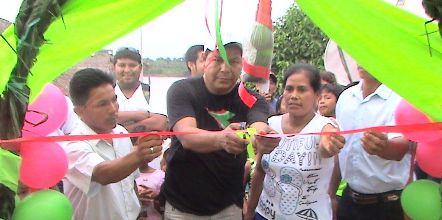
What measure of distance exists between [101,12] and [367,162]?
179 centimetres

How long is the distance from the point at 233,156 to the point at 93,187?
82 centimetres

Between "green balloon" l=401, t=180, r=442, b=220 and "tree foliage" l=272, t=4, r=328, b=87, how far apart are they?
5582 mm

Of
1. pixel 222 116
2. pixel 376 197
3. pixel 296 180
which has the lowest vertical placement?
pixel 376 197

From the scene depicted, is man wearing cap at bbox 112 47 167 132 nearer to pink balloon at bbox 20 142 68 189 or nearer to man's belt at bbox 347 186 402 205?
man's belt at bbox 347 186 402 205

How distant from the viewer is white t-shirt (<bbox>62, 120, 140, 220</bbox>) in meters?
2.25

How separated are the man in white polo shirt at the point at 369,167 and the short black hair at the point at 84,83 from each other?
4.80ft

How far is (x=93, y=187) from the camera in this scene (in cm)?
231

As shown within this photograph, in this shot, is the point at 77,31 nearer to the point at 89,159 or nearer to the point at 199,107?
the point at 89,159

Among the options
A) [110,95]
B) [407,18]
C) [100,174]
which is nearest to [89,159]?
[100,174]

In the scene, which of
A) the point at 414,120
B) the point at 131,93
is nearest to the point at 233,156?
the point at 414,120

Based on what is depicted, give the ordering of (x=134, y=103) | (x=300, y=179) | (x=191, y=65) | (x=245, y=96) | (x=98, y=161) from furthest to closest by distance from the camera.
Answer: (x=191, y=65)
(x=134, y=103)
(x=300, y=179)
(x=245, y=96)
(x=98, y=161)

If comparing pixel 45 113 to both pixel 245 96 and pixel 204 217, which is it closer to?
pixel 245 96

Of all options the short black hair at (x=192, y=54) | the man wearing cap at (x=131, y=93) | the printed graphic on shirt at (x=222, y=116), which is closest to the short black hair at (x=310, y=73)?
the printed graphic on shirt at (x=222, y=116)

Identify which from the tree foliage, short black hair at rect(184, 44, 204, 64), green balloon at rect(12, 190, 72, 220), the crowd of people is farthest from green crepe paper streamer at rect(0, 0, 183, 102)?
the tree foliage
